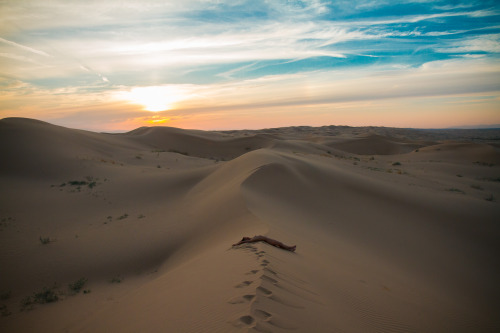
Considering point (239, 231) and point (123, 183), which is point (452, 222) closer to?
point (239, 231)

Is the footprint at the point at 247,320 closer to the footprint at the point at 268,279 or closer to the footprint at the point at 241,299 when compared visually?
the footprint at the point at 241,299

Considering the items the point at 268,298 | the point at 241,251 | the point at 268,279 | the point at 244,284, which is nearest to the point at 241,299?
the point at 268,298

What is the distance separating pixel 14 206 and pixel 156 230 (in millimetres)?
6390

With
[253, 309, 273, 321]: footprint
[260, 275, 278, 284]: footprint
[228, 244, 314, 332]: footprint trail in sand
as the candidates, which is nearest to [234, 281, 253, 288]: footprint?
[228, 244, 314, 332]: footprint trail in sand

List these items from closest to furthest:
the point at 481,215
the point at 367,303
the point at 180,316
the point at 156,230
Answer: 1. the point at 180,316
2. the point at 367,303
3. the point at 156,230
4. the point at 481,215

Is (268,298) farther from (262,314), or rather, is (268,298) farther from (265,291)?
(262,314)

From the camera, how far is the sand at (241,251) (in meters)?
3.88

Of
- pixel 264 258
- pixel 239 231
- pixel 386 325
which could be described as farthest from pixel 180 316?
pixel 239 231

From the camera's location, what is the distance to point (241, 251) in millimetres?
5246

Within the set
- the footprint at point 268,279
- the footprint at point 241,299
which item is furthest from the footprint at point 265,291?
the footprint at point 268,279

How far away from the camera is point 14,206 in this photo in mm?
11023

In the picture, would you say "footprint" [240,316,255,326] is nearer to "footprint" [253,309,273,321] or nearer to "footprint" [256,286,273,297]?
"footprint" [253,309,273,321]

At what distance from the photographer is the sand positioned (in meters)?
3.88

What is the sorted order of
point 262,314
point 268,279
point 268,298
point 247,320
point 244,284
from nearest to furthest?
1. point 247,320
2. point 262,314
3. point 268,298
4. point 244,284
5. point 268,279
